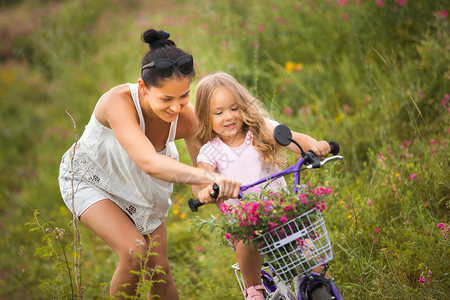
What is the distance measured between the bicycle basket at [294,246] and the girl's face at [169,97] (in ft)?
3.31

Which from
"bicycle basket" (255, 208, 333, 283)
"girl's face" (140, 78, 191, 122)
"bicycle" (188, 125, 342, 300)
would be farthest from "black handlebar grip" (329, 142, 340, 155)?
"girl's face" (140, 78, 191, 122)

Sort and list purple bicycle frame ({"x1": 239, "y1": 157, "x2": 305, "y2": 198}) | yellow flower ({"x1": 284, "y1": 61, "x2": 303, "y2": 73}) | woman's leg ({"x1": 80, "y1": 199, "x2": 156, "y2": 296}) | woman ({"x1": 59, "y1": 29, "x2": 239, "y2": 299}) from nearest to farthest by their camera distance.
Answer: purple bicycle frame ({"x1": 239, "y1": 157, "x2": 305, "y2": 198})
woman ({"x1": 59, "y1": 29, "x2": 239, "y2": 299})
woman's leg ({"x1": 80, "y1": 199, "x2": 156, "y2": 296})
yellow flower ({"x1": 284, "y1": 61, "x2": 303, "y2": 73})

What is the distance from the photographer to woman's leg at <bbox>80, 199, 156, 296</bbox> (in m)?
2.81

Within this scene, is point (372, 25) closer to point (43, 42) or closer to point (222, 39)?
point (222, 39)

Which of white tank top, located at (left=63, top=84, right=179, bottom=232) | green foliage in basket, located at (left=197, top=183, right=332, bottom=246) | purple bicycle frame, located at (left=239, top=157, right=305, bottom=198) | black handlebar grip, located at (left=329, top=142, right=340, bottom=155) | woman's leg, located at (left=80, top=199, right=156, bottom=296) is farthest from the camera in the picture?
white tank top, located at (left=63, top=84, right=179, bottom=232)

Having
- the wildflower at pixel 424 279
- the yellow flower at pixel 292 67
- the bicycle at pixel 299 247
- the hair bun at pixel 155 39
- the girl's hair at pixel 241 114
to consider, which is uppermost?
the hair bun at pixel 155 39

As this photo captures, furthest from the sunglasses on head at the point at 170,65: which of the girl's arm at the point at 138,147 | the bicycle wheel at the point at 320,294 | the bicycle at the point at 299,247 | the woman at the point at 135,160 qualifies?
the bicycle wheel at the point at 320,294

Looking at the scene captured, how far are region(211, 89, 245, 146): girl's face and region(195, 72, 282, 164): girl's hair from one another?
3 centimetres

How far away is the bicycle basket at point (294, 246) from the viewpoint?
2193 mm

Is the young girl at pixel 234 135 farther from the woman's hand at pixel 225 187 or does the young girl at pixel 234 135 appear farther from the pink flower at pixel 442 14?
the pink flower at pixel 442 14

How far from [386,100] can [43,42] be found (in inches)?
267

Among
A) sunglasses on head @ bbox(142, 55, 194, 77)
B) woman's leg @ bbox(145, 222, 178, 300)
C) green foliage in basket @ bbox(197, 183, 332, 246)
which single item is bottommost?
woman's leg @ bbox(145, 222, 178, 300)

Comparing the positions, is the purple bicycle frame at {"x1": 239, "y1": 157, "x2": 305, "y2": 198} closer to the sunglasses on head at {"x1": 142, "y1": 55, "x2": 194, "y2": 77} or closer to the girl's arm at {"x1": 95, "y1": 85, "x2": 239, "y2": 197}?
the girl's arm at {"x1": 95, "y1": 85, "x2": 239, "y2": 197}

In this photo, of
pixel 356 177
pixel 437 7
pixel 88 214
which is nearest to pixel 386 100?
pixel 356 177
